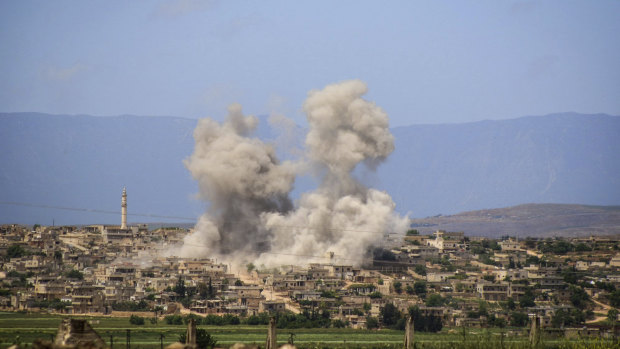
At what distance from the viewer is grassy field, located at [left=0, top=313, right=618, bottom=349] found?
152 feet

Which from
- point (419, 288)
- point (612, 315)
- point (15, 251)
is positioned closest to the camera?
point (612, 315)

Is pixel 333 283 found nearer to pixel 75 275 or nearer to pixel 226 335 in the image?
pixel 75 275

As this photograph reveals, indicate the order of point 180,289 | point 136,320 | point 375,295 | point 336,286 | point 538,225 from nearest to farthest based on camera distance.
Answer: point 136,320 < point 375,295 < point 180,289 < point 336,286 < point 538,225

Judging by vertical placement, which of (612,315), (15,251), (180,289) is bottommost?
(612,315)

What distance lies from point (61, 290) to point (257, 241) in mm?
15576

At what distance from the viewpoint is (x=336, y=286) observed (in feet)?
244

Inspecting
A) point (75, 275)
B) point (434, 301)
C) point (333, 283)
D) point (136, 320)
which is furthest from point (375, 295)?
point (75, 275)

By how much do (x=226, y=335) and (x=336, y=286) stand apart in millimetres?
21793

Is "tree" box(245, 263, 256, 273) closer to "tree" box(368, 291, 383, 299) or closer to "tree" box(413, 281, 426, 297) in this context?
"tree" box(368, 291, 383, 299)

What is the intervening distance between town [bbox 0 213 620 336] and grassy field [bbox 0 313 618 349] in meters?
2.07

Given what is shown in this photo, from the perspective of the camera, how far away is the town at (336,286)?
62.9m

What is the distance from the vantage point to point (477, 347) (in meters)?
34.7

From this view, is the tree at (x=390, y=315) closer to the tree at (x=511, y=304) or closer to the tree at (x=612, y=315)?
the tree at (x=511, y=304)

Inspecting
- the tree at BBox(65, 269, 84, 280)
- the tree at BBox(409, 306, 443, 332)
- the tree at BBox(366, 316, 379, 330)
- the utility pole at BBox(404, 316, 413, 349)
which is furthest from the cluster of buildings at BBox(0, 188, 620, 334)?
the utility pole at BBox(404, 316, 413, 349)
